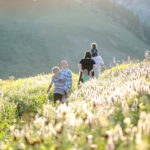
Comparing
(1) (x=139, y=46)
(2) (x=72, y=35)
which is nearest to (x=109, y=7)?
(1) (x=139, y=46)

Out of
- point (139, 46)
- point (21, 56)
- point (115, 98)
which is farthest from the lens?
point (139, 46)

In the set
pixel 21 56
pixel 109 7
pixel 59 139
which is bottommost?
pixel 59 139

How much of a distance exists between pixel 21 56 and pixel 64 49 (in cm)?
1917

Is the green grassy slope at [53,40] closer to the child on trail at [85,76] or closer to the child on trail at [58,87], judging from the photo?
the child on trail at [85,76]

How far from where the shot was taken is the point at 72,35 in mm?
103750

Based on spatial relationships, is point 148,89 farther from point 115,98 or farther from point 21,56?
point 21,56

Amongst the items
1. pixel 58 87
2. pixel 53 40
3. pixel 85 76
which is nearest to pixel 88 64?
pixel 85 76

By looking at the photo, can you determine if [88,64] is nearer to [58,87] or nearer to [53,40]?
[58,87]

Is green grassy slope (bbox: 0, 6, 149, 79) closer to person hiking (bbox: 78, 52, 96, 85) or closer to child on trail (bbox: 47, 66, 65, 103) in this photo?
person hiking (bbox: 78, 52, 96, 85)

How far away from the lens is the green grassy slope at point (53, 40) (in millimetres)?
70969

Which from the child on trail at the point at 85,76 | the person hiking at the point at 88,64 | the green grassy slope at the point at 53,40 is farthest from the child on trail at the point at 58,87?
the green grassy slope at the point at 53,40

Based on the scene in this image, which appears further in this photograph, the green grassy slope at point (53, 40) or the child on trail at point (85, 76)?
the green grassy slope at point (53, 40)

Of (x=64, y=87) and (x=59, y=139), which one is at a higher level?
(x=64, y=87)

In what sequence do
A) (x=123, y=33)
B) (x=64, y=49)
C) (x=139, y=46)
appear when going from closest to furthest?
1. (x=64, y=49)
2. (x=139, y=46)
3. (x=123, y=33)
